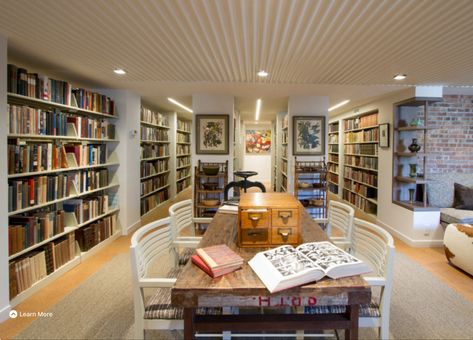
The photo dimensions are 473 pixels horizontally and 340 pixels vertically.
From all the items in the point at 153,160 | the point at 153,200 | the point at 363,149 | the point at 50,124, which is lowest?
the point at 153,200

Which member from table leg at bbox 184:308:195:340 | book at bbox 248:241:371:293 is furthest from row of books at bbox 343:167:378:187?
table leg at bbox 184:308:195:340

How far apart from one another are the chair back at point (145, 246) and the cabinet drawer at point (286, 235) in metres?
0.71

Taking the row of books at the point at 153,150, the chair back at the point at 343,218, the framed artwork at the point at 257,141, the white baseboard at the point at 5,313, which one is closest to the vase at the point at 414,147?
the chair back at the point at 343,218

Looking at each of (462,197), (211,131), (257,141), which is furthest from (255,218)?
(257,141)

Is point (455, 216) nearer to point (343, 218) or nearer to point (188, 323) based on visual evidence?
point (343, 218)

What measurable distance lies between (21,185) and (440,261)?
4558mm

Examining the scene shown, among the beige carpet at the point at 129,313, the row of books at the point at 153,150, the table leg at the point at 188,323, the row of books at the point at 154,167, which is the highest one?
the row of books at the point at 153,150

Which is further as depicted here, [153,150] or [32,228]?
[153,150]

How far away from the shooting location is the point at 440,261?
349 centimetres

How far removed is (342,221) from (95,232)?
2998mm

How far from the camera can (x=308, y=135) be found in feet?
16.3

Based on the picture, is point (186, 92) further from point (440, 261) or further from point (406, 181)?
point (440, 261)

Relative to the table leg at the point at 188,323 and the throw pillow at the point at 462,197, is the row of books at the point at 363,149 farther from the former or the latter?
the table leg at the point at 188,323

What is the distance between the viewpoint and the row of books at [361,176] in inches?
217
